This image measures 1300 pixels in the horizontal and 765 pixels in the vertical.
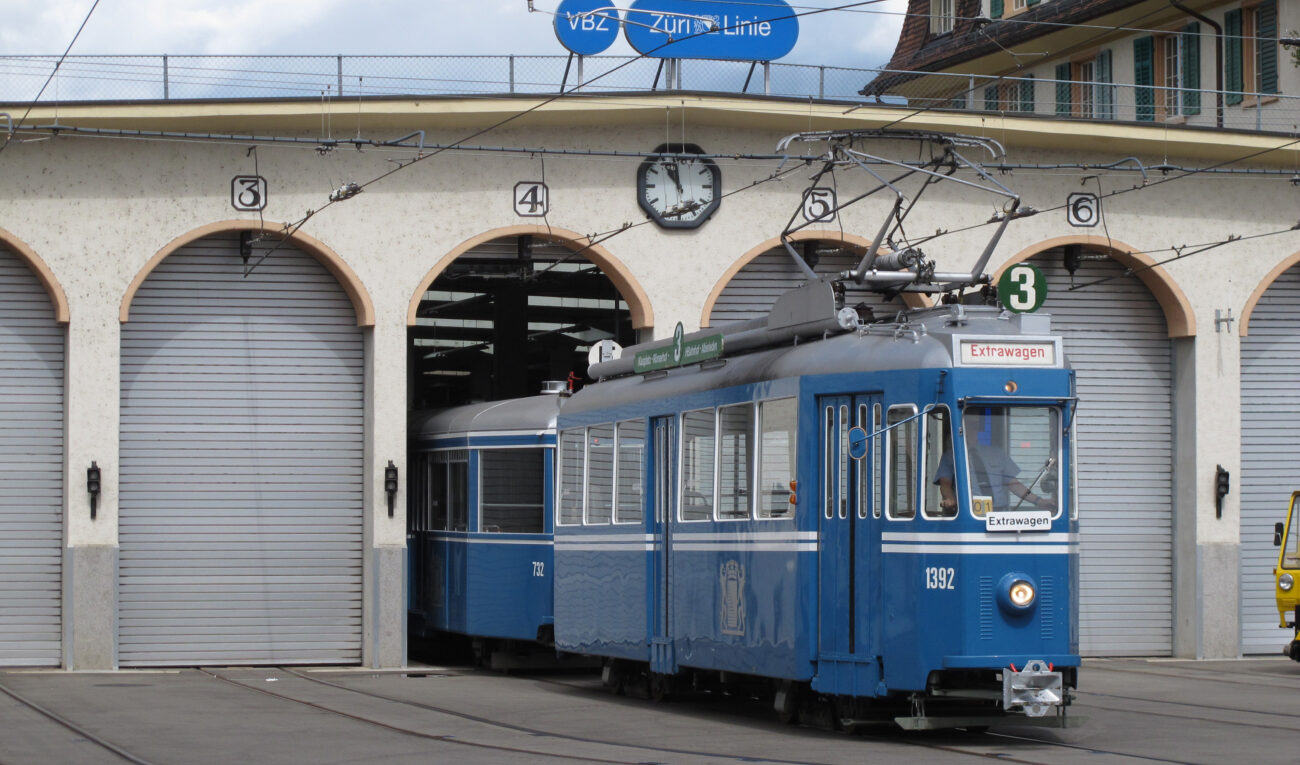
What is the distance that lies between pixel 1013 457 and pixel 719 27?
1104cm

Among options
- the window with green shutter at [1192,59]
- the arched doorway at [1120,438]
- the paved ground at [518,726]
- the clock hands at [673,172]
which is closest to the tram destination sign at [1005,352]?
the paved ground at [518,726]

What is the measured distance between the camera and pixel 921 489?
522 inches

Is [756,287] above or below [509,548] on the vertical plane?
above


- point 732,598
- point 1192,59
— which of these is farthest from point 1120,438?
point 732,598

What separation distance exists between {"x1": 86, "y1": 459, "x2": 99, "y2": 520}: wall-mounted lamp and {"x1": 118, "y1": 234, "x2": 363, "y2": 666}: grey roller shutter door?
0.55 m

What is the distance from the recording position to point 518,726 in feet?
48.8

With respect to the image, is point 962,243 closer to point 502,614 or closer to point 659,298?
point 659,298

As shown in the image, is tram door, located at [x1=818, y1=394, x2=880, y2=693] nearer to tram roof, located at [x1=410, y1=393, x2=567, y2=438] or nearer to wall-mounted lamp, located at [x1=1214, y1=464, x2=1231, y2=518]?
tram roof, located at [x1=410, y1=393, x2=567, y2=438]

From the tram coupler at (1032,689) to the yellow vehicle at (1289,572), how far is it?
981cm

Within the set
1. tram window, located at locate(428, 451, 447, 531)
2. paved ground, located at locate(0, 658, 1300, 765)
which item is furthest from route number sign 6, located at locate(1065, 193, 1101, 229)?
tram window, located at locate(428, 451, 447, 531)

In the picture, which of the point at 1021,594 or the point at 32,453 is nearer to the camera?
the point at 1021,594

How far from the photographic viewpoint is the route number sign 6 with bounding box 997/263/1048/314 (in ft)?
74.0

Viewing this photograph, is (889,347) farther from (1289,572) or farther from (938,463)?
(1289,572)

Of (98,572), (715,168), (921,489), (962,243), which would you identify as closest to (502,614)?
(98,572)
